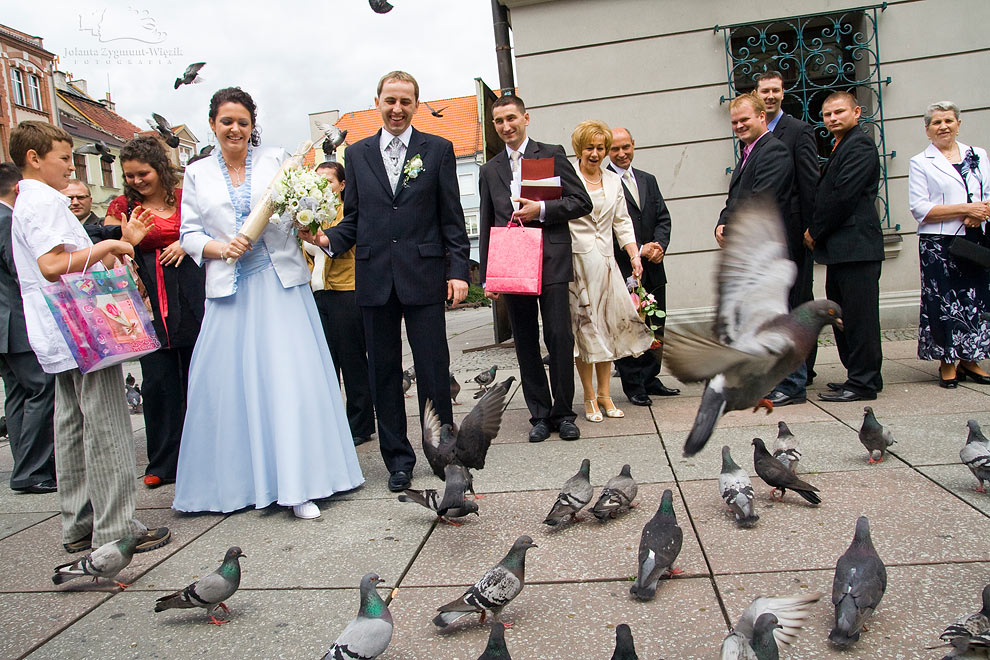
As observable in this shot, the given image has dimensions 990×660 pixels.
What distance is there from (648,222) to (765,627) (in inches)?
195

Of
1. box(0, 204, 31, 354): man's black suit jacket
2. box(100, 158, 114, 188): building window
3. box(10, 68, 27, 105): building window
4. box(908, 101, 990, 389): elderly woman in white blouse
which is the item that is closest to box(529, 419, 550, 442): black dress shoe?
box(908, 101, 990, 389): elderly woman in white blouse

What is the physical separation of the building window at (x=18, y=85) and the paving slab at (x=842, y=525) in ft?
139

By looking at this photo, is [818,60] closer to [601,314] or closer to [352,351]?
[601,314]

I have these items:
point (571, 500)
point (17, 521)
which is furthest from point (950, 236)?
point (17, 521)

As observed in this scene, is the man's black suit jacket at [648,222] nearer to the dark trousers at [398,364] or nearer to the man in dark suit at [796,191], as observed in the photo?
the man in dark suit at [796,191]

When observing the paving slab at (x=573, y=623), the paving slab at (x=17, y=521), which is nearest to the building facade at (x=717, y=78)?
the paving slab at (x=573, y=623)

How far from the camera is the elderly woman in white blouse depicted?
246 inches

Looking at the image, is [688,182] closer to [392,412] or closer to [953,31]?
[953,31]

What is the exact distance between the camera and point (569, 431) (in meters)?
5.61

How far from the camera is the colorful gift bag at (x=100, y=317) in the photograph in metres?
3.56

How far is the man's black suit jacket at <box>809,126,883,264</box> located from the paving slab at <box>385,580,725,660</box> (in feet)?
13.2

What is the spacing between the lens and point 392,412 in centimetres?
480

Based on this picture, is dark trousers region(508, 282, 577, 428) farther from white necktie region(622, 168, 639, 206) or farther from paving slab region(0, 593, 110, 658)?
paving slab region(0, 593, 110, 658)

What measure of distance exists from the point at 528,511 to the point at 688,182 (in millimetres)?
6565
